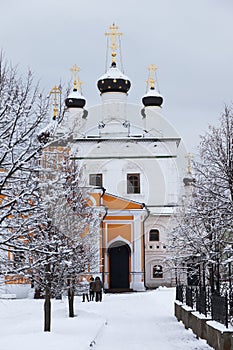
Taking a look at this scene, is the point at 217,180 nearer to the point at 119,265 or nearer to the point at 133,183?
the point at 119,265

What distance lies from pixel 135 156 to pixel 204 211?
2580 centimetres

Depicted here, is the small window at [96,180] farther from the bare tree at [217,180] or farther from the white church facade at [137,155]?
the bare tree at [217,180]

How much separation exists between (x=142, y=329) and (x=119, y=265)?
18.1 meters

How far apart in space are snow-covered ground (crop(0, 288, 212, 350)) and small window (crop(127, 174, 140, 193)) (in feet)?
55.5

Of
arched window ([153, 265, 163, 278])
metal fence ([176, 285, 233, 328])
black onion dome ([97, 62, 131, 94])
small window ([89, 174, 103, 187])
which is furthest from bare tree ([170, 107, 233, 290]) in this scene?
black onion dome ([97, 62, 131, 94])

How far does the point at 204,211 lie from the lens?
37.3 feet

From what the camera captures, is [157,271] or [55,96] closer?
[55,96]

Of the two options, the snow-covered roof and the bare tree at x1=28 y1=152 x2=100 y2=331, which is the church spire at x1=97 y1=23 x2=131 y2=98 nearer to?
the snow-covered roof

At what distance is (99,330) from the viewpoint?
12586 millimetres

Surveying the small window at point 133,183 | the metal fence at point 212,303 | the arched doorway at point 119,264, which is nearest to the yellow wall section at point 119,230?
the arched doorway at point 119,264

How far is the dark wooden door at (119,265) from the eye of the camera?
31.7 m

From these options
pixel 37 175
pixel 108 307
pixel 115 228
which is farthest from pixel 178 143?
pixel 37 175

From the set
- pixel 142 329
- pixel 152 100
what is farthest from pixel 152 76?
pixel 142 329

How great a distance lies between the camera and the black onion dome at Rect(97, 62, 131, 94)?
37.9 metres
